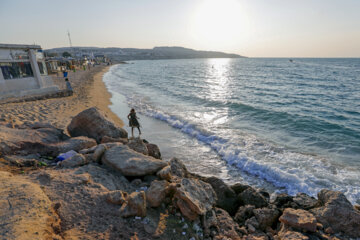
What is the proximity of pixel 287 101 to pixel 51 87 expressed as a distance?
2553 centimetres

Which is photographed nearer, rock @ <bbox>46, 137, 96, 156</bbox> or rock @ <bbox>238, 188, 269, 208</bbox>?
rock @ <bbox>238, 188, 269, 208</bbox>

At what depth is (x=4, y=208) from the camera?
3635 millimetres

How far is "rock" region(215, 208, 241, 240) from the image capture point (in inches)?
177

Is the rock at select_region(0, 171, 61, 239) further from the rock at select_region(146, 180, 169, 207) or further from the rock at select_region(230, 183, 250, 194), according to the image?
the rock at select_region(230, 183, 250, 194)

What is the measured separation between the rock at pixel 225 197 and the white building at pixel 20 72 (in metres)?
18.9

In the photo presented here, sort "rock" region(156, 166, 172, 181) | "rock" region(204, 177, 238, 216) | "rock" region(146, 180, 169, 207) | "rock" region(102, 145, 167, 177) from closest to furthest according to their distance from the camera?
"rock" region(146, 180, 169, 207), "rock" region(156, 166, 172, 181), "rock" region(102, 145, 167, 177), "rock" region(204, 177, 238, 216)

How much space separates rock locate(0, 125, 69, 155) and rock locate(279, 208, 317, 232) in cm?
835

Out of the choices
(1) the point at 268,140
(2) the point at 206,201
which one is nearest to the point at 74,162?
(2) the point at 206,201

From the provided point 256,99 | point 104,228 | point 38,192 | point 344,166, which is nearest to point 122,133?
point 38,192

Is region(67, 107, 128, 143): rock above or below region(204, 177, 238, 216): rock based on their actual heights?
above

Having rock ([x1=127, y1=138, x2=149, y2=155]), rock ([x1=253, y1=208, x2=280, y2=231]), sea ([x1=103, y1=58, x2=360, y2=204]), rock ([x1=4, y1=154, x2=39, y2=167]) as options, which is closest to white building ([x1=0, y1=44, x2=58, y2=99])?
sea ([x1=103, y1=58, x2=360, y2=204])

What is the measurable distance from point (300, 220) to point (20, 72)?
21980 mm

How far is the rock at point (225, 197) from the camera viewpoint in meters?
6.03

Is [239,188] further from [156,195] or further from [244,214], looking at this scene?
[156,195]
